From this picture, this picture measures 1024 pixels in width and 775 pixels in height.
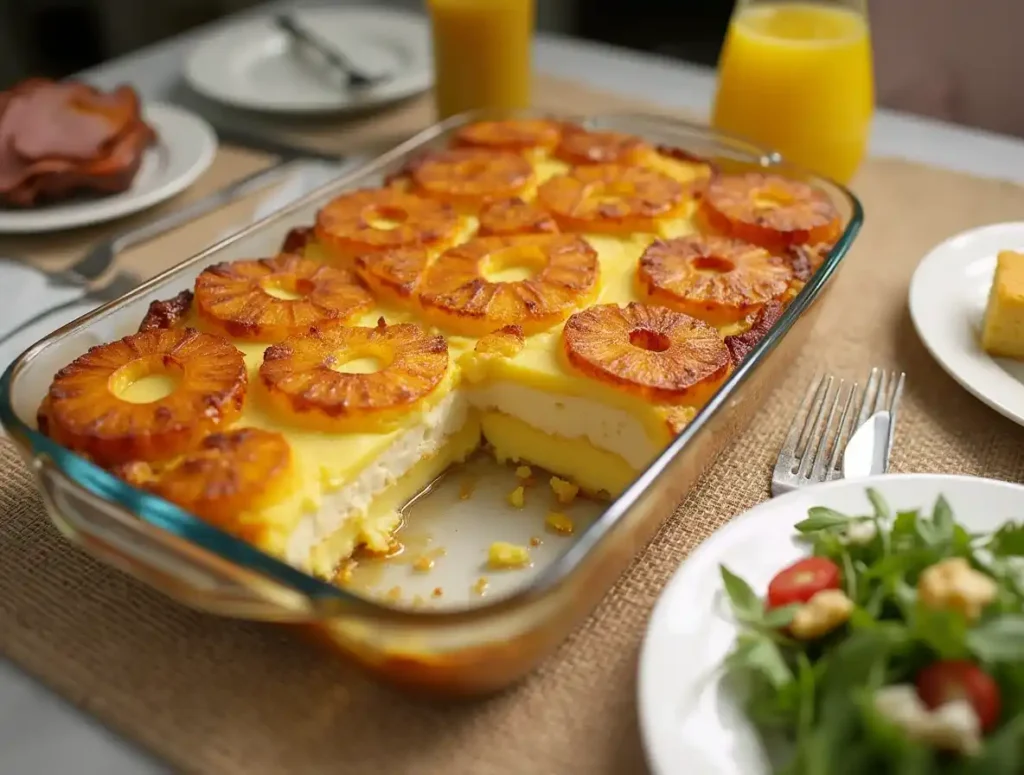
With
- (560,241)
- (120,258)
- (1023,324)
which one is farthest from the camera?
(120,258)

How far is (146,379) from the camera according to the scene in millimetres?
1520

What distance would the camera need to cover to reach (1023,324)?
1.71 metres

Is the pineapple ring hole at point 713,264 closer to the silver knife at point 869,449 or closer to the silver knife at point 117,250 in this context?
the silver knife at point 869,449

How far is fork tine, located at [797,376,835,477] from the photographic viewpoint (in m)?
1.57

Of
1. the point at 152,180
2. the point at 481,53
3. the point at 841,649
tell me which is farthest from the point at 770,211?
the point at 152,180

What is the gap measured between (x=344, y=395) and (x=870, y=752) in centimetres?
84

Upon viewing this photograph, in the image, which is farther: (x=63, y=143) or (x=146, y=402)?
(x=63, y=143)

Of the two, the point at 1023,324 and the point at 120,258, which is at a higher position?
the point at 1023,324

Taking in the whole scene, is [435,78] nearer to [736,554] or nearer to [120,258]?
[120,258]

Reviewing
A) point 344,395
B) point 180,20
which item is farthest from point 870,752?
point 180,20

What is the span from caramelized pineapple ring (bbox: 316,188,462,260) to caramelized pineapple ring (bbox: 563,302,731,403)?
0.41 meters

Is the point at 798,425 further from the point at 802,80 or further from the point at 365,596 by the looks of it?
the point at 802,80

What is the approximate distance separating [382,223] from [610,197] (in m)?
0.48

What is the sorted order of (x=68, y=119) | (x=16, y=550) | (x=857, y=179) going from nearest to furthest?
(x=16, y=550)
(x=68, y=119)
(x=857, y=179)
